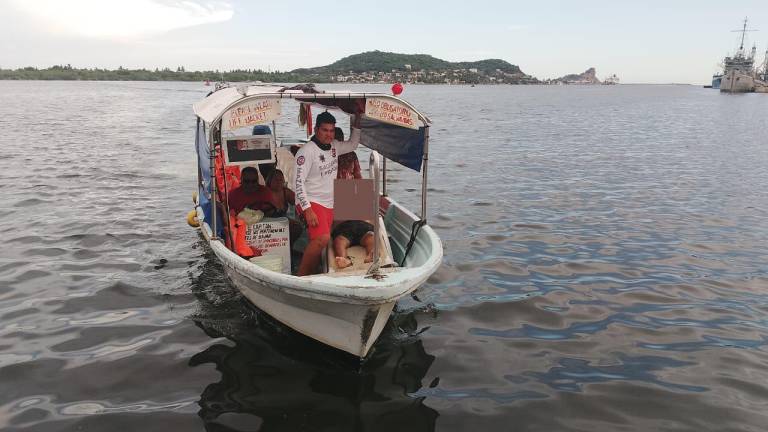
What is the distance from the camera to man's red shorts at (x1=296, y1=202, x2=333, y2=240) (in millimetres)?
6523

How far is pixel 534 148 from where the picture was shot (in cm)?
2609

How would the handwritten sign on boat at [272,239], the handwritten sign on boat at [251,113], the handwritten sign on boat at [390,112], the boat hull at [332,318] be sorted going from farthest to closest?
the handwritten sign on boat at [272,239] < the handwritten sign on boat at [390,112] < the handwritten sign on boat at [251,113] < the boat hull at [332,318]

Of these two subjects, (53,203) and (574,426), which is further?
(53,203)

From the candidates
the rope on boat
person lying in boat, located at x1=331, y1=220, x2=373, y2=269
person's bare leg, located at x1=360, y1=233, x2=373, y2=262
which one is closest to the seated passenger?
person lying in boat, located at x1=331, y1=220, x2=373, y2=269

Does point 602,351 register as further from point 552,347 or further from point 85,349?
point 85,349

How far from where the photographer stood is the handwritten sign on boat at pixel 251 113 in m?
5.73

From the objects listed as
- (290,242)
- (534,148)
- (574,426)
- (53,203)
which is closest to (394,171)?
(534,148)

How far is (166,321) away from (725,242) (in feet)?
35.0

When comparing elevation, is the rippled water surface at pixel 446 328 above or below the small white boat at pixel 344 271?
below

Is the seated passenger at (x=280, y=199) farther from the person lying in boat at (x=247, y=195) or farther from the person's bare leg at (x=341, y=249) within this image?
the person's bare leg at (x=341, y=249)

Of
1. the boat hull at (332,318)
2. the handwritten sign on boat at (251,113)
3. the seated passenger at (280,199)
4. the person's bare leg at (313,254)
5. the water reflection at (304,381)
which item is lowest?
the water reflection at (304,381)

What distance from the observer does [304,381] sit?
18.6ft

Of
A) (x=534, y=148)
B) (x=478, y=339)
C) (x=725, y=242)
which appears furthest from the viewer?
(x=534, y=148)

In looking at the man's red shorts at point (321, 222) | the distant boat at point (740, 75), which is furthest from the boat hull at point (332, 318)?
the distant boat at point (740, 75)
